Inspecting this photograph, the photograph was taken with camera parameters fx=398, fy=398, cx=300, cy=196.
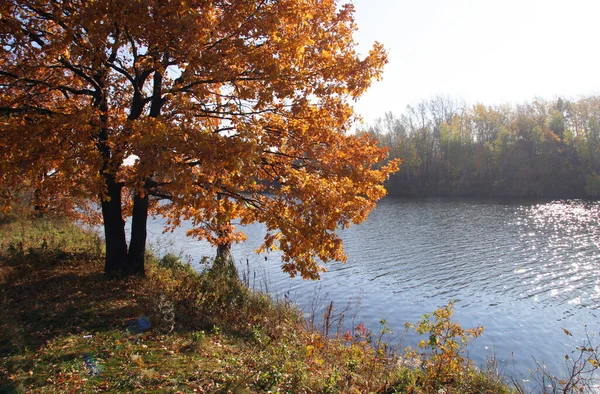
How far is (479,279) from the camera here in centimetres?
1830

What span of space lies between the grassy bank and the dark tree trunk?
43 centimetres

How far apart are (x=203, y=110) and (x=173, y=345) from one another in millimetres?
4399

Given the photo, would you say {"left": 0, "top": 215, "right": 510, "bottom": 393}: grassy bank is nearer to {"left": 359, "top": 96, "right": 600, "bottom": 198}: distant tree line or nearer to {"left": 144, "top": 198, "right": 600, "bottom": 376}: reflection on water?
{"left": 144, "top": 198, "right": 600, "bottom": 376}: reflection on water

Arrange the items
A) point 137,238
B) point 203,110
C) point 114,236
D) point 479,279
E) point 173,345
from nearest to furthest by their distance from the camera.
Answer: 1. point 173,345
2. point 203,110
3. point 114,236
4. point 137,238
5. point 479,279

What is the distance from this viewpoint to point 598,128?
63219 mm

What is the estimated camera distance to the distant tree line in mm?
62875

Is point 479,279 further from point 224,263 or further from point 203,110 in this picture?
point 203,110

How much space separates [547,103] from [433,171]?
23.6m

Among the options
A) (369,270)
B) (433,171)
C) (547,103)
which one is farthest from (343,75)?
(547,103)

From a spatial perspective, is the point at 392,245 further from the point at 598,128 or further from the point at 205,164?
the point at 598,128

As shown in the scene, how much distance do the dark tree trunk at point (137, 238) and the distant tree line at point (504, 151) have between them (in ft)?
209

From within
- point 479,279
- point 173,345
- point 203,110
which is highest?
point 203,110

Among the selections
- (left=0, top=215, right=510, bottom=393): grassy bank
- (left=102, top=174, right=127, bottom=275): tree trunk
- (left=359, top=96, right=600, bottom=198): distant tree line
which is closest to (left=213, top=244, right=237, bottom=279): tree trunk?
(left=0, top=215, right=510, bottom=393): grassy bank

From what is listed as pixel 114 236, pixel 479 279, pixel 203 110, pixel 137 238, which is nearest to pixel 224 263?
pixel 137 238
